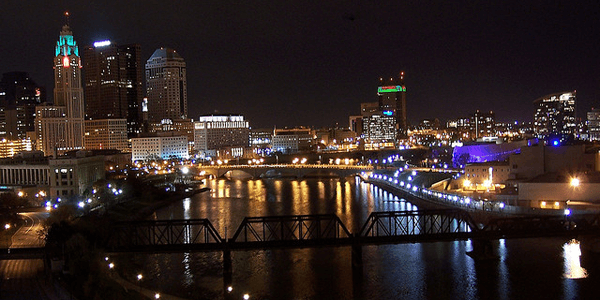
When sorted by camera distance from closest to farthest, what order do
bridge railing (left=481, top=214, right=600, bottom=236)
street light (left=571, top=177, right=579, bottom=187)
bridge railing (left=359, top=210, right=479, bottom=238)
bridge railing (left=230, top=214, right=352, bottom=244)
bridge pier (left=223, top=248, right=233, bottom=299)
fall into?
bridge pier (left=223, top=248, right=233, bottom=299) < bridge railing (left=230, top=214, right=352, bottom=244) < bridge railing (left=481, top=214, right=600, bottom=236) < bridge railing (left=359, top=210, right=479, bottom=238) < street light (left=571, top=177, right=579, bottom=187)

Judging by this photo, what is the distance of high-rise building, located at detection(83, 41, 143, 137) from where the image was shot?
69188 millimetres

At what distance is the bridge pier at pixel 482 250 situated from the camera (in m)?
13.5

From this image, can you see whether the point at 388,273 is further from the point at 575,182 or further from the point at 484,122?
the point at 484,122

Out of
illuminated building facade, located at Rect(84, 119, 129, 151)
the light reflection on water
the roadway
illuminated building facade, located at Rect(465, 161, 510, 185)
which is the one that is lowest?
the light reflection on water

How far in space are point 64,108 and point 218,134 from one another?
69.5 feet

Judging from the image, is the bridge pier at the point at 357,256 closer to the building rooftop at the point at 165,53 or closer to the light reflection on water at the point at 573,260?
the light reflection on water at the point at 573,260

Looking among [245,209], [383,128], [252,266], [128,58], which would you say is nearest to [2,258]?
[252,266]

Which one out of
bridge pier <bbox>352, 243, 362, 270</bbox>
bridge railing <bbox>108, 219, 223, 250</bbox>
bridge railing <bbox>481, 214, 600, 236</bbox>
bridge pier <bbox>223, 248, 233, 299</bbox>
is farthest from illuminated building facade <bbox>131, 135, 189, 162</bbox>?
bridge railing <bbox>481, 214, 600, 236</bbox>

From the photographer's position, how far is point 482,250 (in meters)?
13.5

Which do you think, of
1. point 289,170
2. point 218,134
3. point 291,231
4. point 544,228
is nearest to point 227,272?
point 291,231

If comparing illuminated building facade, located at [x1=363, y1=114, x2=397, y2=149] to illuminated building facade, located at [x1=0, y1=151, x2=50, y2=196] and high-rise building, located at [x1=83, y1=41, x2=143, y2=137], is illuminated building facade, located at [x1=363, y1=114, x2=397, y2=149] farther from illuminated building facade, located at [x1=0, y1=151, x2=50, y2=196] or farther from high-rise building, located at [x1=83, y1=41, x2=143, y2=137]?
illuminated building facade, located at [x1=0, y1=151, x2=50, y2=196]

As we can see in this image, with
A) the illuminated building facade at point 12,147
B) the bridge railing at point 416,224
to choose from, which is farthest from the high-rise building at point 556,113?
the bridge railing at point 416,224

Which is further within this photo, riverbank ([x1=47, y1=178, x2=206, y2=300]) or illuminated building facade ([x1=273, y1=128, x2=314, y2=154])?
illuminated building facade ([x1=273, y1=128, x2=314, y2=154])

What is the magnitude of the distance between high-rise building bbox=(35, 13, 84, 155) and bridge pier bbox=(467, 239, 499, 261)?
39.1 meters
